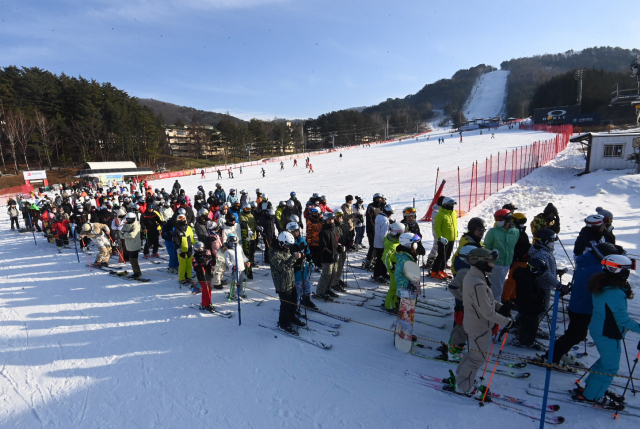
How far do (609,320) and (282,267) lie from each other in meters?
4.32

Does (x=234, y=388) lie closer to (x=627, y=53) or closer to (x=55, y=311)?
(x=55, y=311)

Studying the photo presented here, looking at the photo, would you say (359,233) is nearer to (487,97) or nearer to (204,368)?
(204,368)

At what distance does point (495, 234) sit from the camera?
18.4 ft

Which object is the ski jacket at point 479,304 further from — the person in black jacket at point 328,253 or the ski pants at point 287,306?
the person in black jacket at point 328,253

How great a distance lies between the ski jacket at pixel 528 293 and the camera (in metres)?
4.61

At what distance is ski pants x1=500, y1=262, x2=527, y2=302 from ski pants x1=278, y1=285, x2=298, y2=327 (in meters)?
3.87

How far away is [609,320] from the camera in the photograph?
348 centimetres

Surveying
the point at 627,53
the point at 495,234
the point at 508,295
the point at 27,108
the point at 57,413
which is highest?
the point at 627,53

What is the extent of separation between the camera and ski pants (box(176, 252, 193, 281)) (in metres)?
8.23

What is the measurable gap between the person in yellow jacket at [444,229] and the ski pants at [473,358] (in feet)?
12.7

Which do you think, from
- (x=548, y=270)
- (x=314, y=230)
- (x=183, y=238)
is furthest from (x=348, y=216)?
(x=548, y=270)

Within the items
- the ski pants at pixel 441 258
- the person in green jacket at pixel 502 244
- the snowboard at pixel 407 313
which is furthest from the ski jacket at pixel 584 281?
the ski pants at pixel 441 258

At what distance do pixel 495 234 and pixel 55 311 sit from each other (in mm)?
9384

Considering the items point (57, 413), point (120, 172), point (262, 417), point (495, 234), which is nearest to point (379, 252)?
point (495, 234)
